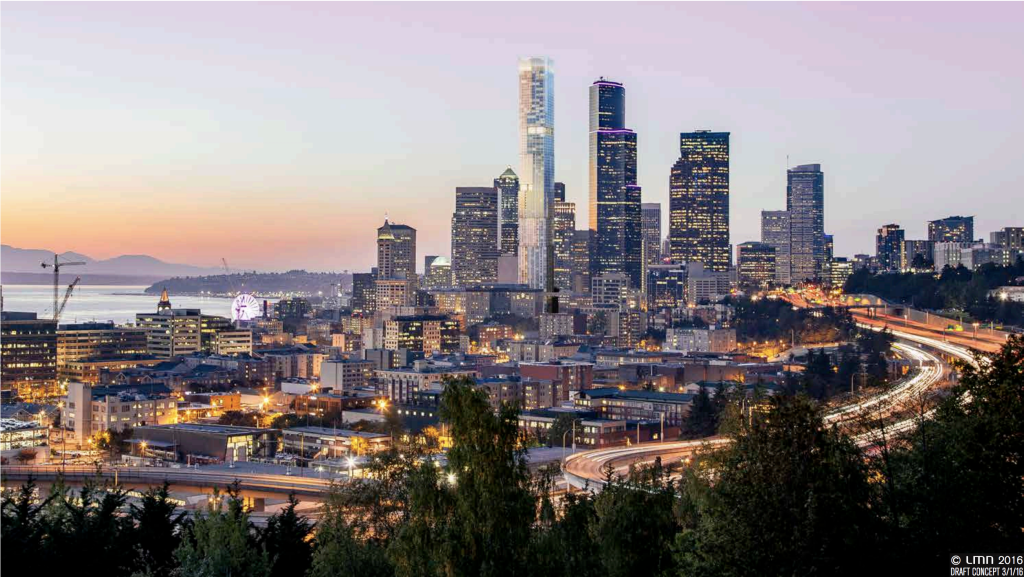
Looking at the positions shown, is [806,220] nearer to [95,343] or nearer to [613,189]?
[613,189]

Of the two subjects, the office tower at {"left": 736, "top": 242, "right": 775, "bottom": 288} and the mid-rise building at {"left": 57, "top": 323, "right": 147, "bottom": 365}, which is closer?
the mid-rise building at {"left": 57, "top": 323, "right": 147, "bottom": 365}

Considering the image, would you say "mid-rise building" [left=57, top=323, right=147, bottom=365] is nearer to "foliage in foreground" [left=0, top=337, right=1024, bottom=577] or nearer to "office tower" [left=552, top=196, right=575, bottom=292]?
"foliage in foreground" [left=0, top=337, right=1024, bottom=577]

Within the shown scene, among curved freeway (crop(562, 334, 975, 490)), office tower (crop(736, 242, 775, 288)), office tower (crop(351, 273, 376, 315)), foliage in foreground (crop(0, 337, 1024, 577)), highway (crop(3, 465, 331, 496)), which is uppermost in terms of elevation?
office tower (crop(736, 242, 775, 288))

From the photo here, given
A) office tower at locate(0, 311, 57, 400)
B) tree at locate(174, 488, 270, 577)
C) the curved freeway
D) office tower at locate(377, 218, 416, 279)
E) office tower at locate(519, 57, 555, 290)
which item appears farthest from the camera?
office tower at locate(519, 57, 555, 290)

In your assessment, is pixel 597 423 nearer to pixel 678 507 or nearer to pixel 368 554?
pixel 678 507

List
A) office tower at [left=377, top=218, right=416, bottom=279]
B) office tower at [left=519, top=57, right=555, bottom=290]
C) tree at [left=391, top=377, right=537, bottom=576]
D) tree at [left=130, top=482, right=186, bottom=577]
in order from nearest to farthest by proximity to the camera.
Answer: tree at [left=391, top=377, right=537, bottom=576]
tree at [left=130, top=482, right=186, bottom=577]
office tower at [left=377, top=218, right=416, bottom=279]
office tower at [left=519, top=57, right=555, bottom=290]

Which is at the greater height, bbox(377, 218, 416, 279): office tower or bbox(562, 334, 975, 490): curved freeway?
bbox(377, 218, 416, 279): office tower

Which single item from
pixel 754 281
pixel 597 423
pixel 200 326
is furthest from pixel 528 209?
pixel 597 423

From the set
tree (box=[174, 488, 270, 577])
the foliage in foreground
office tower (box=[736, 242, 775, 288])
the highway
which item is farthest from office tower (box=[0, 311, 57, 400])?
office tower (box=[736, 242, 775, 288])
